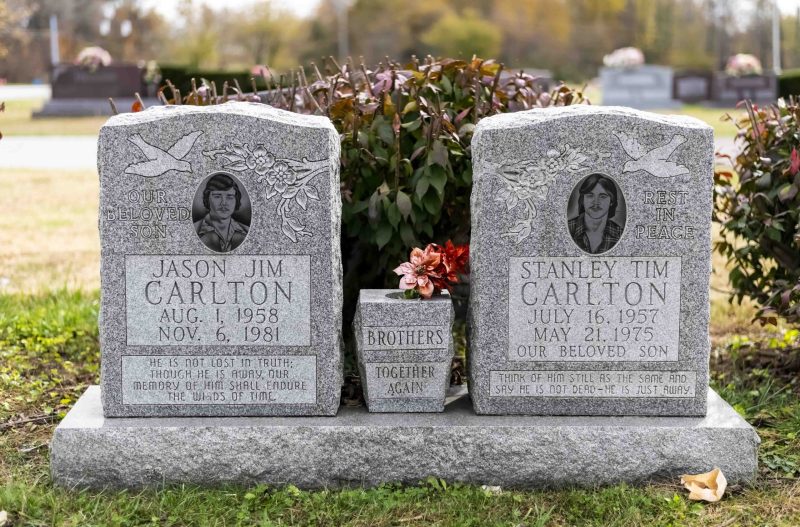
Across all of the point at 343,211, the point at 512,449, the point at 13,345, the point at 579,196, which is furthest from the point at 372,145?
the point at 13,345

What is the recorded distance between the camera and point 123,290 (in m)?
3.49

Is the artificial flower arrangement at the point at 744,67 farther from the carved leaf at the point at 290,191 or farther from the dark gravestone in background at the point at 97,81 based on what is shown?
the carved leaf at the point at 290,191

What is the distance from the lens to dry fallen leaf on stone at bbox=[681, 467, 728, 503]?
132 inches

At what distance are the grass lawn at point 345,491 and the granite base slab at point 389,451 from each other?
0.20ft

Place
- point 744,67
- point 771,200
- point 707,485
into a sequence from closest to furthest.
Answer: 1. point 707,485
2. point 771,200
3. point 744,67

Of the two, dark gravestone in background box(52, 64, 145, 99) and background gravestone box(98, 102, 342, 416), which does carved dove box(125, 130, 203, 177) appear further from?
dark gravestone in background box(52, 64, 145, 99)

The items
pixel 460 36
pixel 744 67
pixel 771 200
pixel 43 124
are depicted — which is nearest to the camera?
pixel 771 200

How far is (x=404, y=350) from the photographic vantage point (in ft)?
11.5

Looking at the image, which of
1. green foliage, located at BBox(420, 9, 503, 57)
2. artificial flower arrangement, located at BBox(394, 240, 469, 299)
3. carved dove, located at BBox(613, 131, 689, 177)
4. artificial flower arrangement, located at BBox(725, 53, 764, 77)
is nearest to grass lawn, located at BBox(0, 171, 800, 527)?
artificial flower arrangement, located at BBox(394, 240, 469, 299)

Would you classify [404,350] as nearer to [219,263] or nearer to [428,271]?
[428,271]

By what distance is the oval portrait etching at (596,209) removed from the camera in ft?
11.4

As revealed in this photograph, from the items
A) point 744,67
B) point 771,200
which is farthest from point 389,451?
point 744,67

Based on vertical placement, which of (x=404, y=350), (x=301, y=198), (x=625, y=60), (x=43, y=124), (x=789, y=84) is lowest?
(x=404, y=350)

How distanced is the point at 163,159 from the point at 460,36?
50.8m
